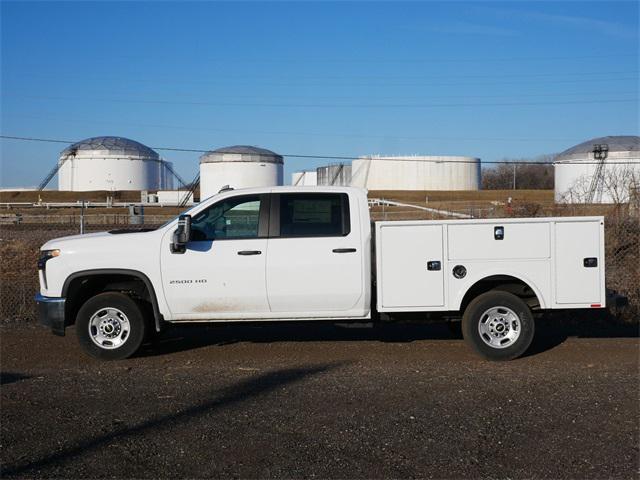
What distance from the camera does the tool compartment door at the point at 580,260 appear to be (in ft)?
26.3

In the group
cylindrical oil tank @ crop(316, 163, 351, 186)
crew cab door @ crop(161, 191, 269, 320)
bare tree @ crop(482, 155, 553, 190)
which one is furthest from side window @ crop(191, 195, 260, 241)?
bare tree @ crop(482, 155, 553, 190)

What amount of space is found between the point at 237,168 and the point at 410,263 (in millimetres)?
59660

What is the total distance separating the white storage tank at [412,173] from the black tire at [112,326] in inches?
2595

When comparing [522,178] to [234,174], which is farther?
[522,178]

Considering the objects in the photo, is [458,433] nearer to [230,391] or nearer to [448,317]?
→ [230,391]

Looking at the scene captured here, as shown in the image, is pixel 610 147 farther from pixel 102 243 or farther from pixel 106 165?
pixel 102 243

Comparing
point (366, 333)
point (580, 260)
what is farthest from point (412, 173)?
point (580, 260)

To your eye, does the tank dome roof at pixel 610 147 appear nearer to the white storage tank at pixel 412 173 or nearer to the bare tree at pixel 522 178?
the white storage tank at pixel 412 173

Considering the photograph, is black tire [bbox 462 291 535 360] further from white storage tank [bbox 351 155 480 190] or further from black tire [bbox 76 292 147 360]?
white storage tank [bbox 351 155 480 190]

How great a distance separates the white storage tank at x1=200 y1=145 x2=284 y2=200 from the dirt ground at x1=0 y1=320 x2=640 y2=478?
57824 millimetres

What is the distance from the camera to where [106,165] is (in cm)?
7256

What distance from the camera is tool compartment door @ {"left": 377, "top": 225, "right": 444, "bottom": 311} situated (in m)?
8.05

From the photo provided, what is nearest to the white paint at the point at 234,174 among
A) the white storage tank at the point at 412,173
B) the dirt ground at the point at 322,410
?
the white storage tank at the point at 412,173

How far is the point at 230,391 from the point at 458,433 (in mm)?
2253
